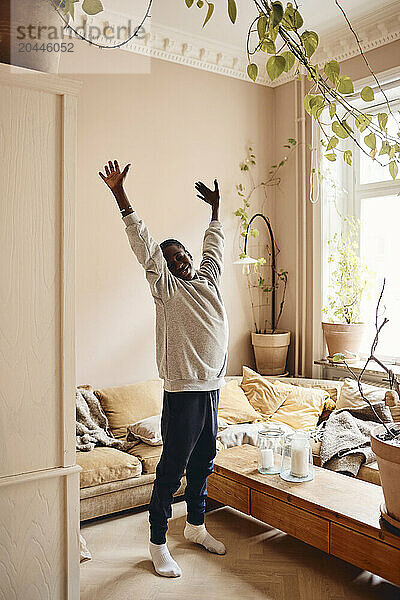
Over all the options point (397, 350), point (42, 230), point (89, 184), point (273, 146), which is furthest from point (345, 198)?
point (42, 230)

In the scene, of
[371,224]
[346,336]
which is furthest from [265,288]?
[371,224]

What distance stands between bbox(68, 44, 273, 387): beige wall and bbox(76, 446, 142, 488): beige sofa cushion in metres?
0.85

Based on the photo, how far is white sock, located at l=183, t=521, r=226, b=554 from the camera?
294 cm

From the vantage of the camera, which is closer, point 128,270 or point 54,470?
point 54,470

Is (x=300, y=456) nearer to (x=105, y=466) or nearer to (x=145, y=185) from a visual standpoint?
(x=105, y=466)

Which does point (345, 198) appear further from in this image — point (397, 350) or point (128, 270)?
point (128, 270)

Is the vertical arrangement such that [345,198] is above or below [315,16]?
below

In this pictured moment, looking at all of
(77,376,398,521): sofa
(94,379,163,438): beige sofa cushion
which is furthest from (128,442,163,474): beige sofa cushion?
(94,379,163,438): beige sofa cushion

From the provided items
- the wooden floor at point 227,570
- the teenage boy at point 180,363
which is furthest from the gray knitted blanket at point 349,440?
the teenage boy at point 180,363

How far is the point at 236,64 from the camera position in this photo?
16.2 feet

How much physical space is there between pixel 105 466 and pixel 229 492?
27.9 inches

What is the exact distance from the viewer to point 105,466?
10.9 feet

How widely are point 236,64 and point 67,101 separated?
364 centimetres

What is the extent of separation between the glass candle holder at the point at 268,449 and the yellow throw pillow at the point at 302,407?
96cm
